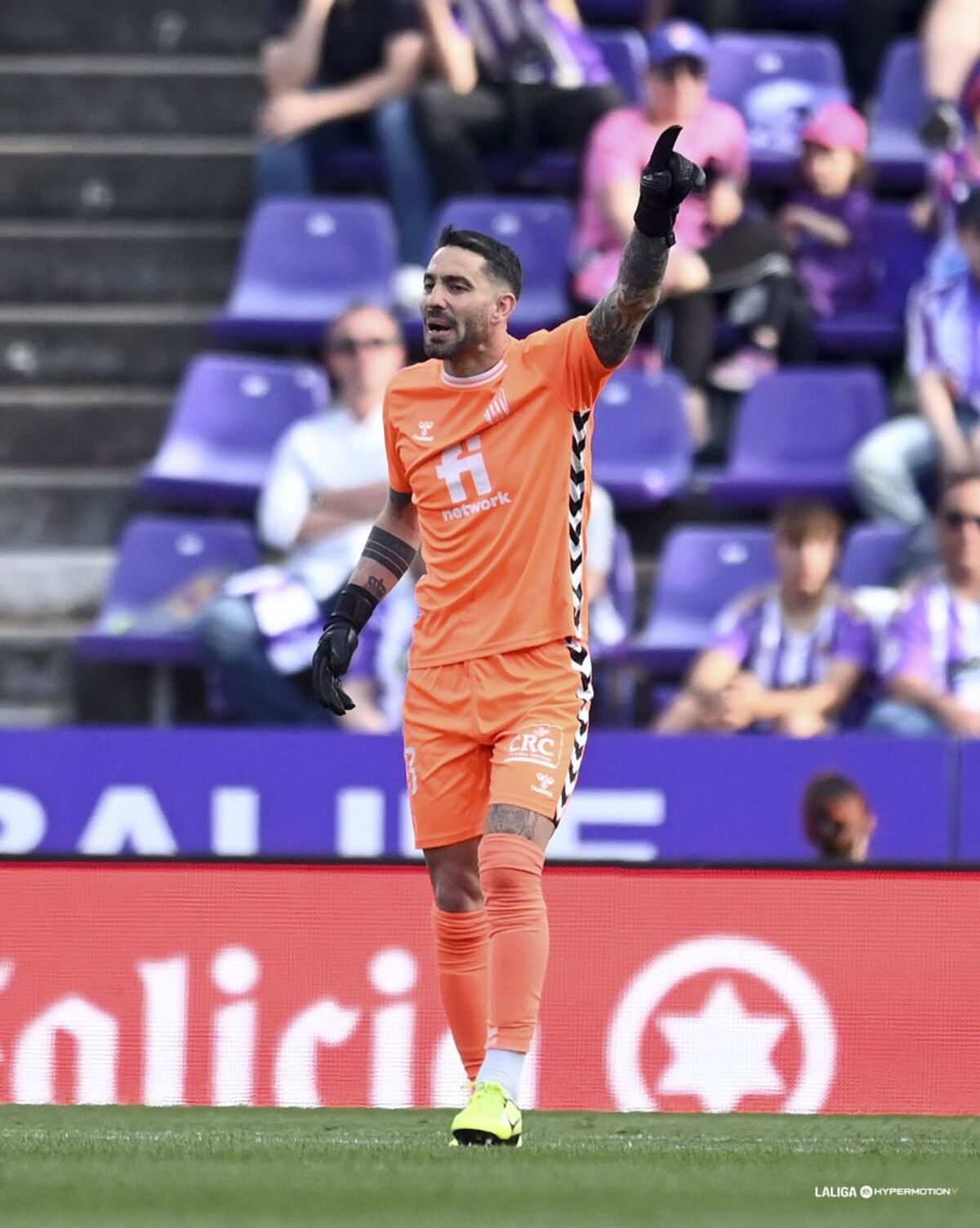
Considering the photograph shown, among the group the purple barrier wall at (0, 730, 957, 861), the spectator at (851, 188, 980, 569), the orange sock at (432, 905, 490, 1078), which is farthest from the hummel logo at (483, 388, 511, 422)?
the spectator at (851, 188, 980, 569)

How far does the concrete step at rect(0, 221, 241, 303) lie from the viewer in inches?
487

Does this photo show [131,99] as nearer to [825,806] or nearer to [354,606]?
[825,806]

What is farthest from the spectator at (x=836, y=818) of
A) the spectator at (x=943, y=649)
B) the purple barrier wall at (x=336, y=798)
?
the spectator at (x=943, y=649)

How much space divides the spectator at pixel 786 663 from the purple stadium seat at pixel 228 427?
94.0 inches

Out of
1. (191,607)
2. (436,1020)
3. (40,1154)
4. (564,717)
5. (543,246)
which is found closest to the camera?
(40,1154)

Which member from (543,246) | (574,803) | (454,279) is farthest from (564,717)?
(543,246)

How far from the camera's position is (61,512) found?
1143 centimetres

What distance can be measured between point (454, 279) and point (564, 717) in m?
0.98

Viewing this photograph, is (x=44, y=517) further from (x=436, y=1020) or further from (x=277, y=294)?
(x=436, y=1020)

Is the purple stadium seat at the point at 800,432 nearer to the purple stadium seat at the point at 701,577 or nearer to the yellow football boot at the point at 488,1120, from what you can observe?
the purple stadium seat at the point at 701,577

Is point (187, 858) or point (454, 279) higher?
point (454, 279)

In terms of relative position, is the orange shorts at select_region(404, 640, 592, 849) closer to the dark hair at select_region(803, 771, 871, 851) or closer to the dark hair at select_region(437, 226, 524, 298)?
the dark hair at select_region(437, 226, 524, 298)

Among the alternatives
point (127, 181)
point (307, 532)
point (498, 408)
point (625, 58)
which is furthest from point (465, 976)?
point (127, 181)

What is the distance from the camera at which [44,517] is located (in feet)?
37.5
